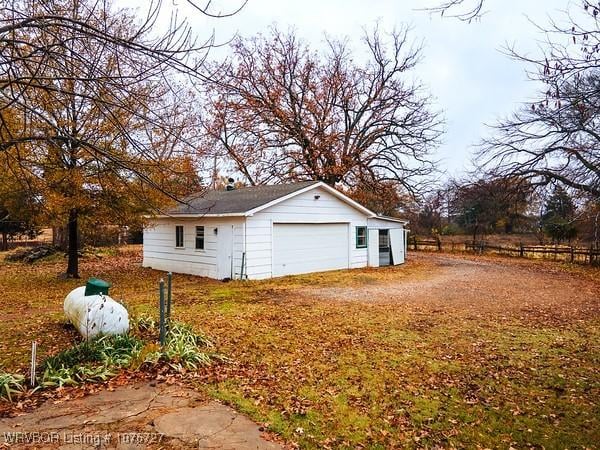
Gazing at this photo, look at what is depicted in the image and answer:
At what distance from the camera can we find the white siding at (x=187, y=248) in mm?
13609

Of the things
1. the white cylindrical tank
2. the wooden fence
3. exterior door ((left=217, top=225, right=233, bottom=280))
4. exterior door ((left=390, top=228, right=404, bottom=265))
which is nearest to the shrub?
the white cylindrical tank

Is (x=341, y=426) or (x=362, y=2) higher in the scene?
(x=362, y=2)

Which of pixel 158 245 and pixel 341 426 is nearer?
pixel 341 426

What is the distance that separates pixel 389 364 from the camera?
216 inches

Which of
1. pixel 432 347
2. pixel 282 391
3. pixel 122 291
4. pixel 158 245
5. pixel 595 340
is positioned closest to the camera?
pixel 282 391

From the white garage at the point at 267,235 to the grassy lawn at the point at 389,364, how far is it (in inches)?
123

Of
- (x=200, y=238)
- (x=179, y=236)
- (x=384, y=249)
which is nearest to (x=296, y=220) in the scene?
(x=200, y=238)

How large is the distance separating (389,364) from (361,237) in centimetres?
1249

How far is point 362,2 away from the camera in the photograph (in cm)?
394

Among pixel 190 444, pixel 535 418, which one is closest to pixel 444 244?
pixel 535 418

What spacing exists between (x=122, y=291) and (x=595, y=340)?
1077 centimetres

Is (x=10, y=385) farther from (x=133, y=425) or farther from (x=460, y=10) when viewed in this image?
(x=460, y=10)

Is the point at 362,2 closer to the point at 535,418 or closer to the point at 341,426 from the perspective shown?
the point at 341,426

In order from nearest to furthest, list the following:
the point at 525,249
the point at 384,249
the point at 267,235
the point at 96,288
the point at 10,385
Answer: the point at 10,385 < the point at 96,288 < the point at 267,235 < the point at 384,249 < the point at 525,249
